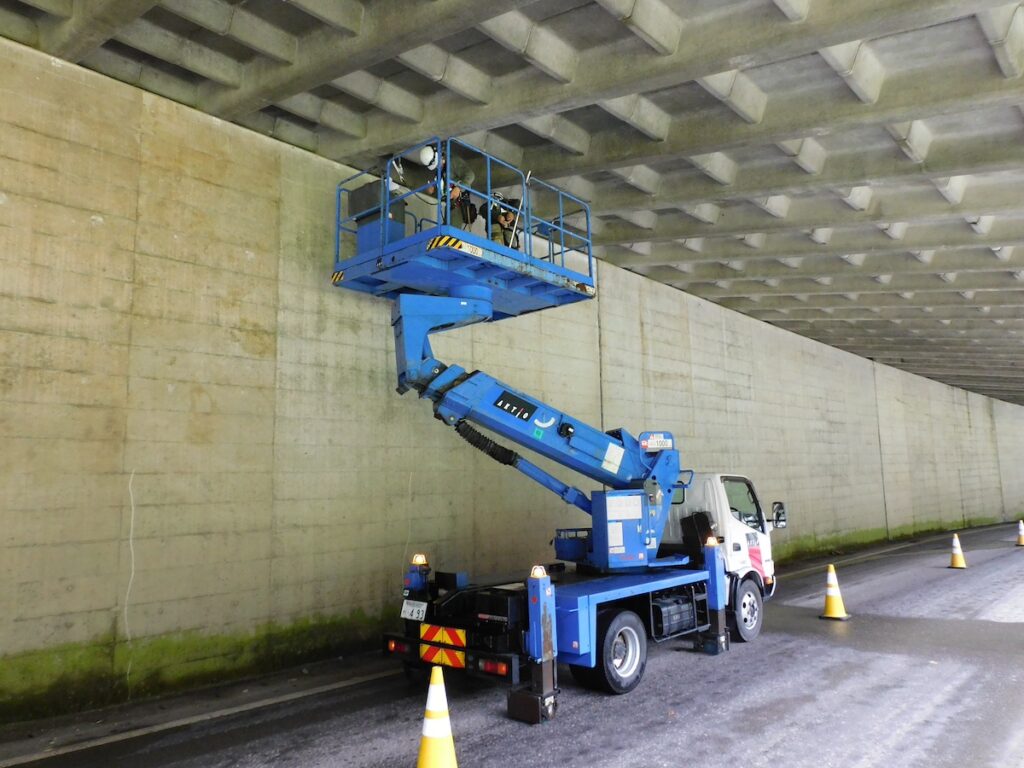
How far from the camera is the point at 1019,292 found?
14.2m

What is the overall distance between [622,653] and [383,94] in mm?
6263

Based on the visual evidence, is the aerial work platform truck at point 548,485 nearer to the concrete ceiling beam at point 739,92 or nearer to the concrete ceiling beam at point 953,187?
the concrete ceiling beam at point 739,92

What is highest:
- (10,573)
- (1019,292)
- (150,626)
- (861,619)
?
(1019,292)

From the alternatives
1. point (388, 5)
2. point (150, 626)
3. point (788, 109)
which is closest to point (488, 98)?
point (388, 5)

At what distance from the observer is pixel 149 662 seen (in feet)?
20.8

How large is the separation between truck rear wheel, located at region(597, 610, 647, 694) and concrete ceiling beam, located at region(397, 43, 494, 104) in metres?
5.43

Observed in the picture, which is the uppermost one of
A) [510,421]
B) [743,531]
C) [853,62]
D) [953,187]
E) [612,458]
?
[853,62]

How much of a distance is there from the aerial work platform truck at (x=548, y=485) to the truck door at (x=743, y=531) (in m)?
0.03

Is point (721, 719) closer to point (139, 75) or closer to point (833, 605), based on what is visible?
point (833, 605)

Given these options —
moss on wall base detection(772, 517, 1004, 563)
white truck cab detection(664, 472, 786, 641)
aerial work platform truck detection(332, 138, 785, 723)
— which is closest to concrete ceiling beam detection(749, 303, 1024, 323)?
moss on wall base detection(772, 517, 1004, 563)

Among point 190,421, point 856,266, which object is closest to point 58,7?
point 190,421

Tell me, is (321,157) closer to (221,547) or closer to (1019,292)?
(221,547)

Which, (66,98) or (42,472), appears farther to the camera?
(66,98)

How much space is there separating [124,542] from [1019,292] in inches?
647
